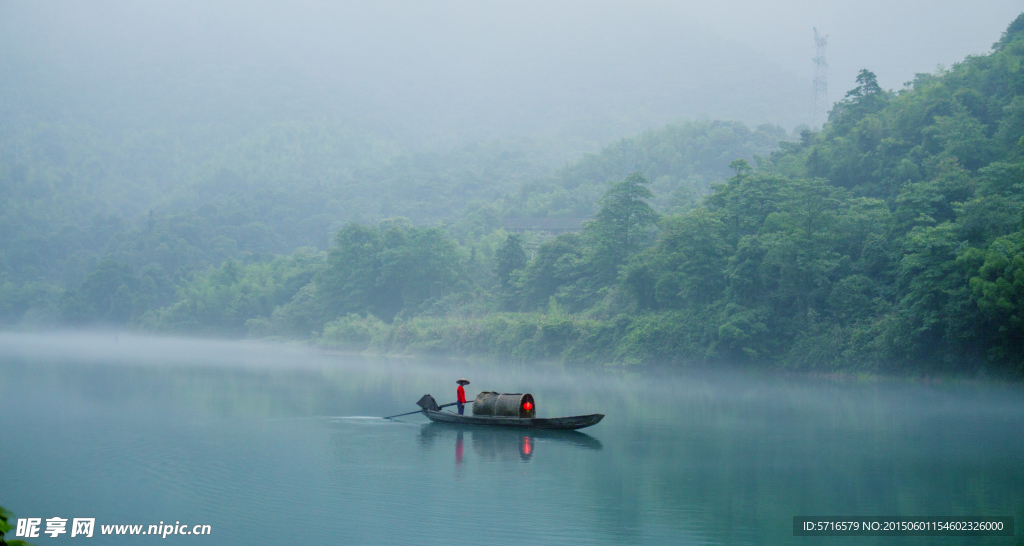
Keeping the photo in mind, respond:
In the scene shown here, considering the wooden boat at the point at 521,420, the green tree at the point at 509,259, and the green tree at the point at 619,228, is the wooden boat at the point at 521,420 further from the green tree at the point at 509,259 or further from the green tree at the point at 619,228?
the green tree at the point at 509,259

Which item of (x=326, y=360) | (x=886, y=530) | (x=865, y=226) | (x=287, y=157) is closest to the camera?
(x=886, y=530)

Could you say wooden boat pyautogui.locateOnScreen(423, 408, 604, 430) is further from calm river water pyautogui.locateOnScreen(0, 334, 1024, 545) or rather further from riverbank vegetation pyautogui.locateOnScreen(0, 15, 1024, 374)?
riverbank vegetation pyautogui.locateOnScreen(0, 15, 1024, 374)

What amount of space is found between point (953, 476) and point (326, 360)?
3664cm

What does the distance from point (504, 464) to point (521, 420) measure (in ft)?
9.19

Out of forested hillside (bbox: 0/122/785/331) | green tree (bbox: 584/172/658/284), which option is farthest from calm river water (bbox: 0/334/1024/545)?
forested hillside (bbox: 0/122/785/331)

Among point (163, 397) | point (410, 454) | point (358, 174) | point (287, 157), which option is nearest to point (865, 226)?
point (410, 454)

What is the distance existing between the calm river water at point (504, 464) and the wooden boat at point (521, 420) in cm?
30

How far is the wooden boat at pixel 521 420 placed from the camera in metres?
16.3

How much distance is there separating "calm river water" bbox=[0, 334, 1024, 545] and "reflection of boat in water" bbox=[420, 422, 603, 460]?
7 centimetres

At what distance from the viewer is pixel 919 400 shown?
24.0 metres

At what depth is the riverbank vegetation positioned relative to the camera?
26672 millimetres

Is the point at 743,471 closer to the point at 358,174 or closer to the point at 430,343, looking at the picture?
the point at 430,343

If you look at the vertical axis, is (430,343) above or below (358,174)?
below

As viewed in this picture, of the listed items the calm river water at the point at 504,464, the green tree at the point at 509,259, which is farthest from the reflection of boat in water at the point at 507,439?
the green tree at the point at 509,259
